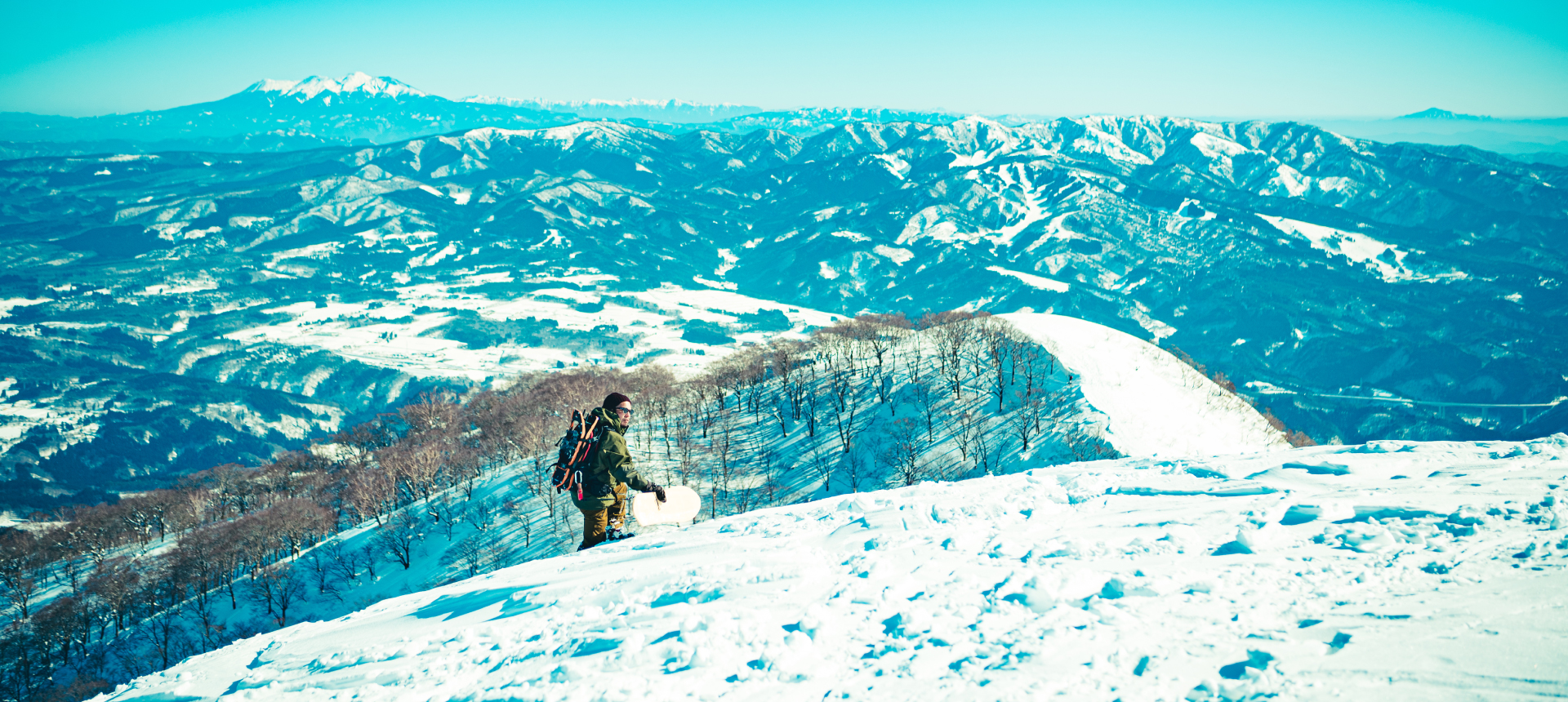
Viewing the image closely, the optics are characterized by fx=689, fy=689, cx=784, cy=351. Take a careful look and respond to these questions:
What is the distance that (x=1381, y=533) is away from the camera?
10508 millimetres

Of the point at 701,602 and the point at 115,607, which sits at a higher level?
the point at 701,602

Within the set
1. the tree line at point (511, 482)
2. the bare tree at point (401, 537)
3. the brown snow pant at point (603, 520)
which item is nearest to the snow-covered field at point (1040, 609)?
the brown snow pant at point (603, 520)

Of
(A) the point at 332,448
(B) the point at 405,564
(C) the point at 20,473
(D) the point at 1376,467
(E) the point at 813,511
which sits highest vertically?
(D) the point at 1376,467

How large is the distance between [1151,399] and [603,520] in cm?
6461

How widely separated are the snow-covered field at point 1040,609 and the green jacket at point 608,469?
152cm

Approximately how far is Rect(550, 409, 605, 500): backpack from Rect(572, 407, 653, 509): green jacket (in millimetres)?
106

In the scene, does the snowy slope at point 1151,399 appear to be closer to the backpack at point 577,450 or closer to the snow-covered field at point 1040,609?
the snow-covered field at point 1040,609

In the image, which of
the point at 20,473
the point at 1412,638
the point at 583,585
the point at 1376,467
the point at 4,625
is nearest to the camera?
the point at 1412,638

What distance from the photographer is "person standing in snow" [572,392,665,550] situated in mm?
15234

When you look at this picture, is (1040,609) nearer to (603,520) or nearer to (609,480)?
(609,480)

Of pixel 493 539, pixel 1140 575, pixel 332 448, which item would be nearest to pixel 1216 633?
pixel 1140 575

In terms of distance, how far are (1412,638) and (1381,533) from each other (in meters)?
3.55

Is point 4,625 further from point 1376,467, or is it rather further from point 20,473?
point 20,473

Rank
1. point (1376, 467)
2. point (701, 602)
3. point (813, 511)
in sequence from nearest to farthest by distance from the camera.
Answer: point (701, 602), point (1376, 467), point (813, 511)
